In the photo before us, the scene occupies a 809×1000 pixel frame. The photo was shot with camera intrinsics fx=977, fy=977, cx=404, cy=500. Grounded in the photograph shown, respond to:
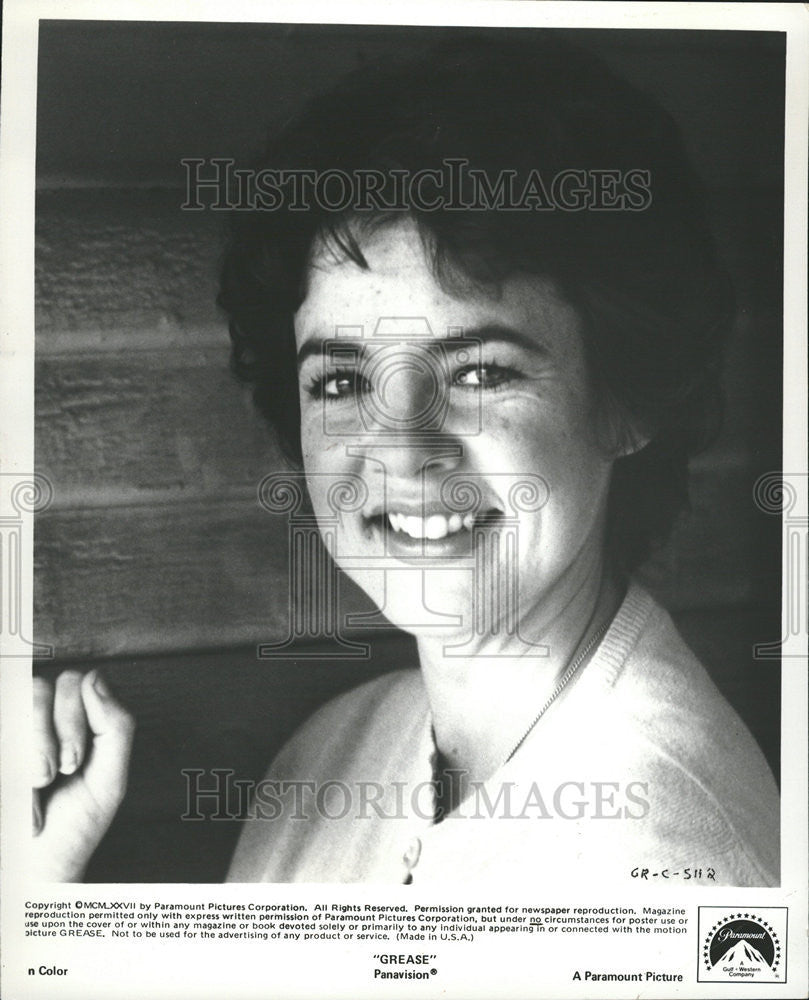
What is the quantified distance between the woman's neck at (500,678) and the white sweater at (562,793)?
0.07 feet

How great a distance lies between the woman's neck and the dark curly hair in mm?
87

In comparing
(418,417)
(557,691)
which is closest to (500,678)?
(557,691)

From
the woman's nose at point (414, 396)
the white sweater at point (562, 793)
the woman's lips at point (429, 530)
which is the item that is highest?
the woman's nose at point (414, 396)

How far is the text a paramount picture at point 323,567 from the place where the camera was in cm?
121

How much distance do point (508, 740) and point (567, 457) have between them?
360mm

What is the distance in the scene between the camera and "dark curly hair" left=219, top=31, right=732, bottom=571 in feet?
3.98

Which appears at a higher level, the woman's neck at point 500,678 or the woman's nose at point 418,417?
the woman's nose at point 418,417

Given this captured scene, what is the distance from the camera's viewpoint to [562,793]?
121cm

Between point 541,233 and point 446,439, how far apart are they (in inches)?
11.2

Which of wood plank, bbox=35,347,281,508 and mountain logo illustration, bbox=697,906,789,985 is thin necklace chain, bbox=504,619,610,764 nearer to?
mountain logo illustration, bbox=697,906,789,985

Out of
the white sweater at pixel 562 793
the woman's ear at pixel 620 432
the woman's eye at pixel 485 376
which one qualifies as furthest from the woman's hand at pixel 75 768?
the woman's ear at pixel 620 432

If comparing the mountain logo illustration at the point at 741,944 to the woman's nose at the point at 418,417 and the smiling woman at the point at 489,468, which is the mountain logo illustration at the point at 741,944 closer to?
the smiling woman at the point at 489,468

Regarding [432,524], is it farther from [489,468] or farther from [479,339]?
[479,339]

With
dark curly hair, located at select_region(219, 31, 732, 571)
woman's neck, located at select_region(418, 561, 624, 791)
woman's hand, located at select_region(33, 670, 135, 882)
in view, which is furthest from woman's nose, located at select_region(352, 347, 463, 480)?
woman's hand, located at select_region(33, 670, 135, 882)
